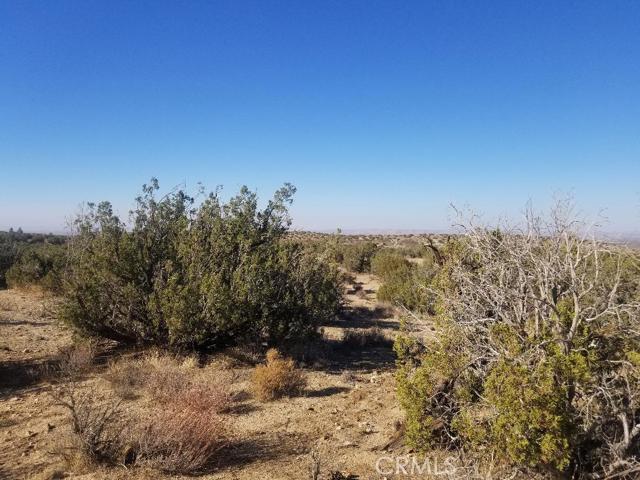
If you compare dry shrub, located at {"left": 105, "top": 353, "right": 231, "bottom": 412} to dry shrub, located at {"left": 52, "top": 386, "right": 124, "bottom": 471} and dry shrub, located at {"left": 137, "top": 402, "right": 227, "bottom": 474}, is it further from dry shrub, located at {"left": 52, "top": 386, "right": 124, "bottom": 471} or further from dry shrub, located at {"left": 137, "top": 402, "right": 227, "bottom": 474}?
Answer: dry shrub, located at {"left": 52, "top": 386, "right": 124, "bottom": 471}

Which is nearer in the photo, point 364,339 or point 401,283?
point 364,339

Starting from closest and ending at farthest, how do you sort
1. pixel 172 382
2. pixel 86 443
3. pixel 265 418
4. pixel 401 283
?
pixel 86 443, pixel 265 418, pixel 172 382, pixel 401 283

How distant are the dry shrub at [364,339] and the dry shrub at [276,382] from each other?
13.1 ft

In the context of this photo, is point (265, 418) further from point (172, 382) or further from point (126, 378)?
point (126, 378)

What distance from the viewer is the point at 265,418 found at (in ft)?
22.1

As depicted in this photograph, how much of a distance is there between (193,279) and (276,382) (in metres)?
3.02

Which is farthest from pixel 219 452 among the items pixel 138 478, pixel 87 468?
pixel 87 468

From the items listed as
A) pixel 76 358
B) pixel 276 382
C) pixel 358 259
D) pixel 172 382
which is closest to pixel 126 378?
pixel 172 382

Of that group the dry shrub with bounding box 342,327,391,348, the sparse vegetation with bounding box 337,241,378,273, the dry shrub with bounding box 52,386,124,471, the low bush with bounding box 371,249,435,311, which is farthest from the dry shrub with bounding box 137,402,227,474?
the sparse vegetation with bounding box 337,241,378,273

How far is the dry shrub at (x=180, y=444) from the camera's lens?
4.89 m

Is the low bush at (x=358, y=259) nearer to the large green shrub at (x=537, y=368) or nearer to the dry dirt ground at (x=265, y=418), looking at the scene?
the dry dirt ground at (x=265, y=418)

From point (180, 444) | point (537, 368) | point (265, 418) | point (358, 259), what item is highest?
point (358, 259)

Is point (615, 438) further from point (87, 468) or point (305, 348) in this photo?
point (305, 348)

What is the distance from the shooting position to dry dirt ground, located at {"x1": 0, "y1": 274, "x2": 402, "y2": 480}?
5105mm
